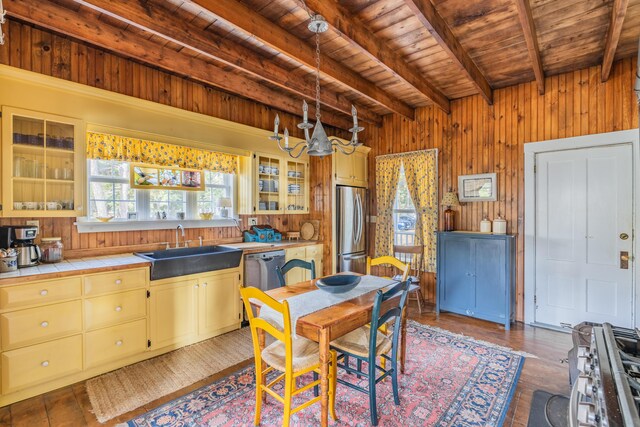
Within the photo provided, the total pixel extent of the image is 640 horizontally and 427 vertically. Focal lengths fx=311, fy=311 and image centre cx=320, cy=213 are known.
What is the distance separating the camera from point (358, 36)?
2.54 m

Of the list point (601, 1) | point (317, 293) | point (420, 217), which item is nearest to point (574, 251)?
point (420, 217)

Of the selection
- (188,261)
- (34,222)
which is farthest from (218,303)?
(34,222)

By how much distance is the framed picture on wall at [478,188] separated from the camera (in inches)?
158

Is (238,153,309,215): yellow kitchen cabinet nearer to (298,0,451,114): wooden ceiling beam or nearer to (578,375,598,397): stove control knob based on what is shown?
(298,0,451,114): wooden ceiling beam

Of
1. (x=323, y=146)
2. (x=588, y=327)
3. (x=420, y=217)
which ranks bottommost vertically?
(x=588, y=327)

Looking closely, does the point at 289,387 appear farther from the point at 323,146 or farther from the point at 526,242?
the point at 526,242

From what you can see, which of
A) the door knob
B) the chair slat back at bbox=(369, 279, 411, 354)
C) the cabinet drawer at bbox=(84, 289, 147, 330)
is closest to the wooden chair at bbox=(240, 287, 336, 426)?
the chair slat back at bbox=(369, 279, 411, 354)

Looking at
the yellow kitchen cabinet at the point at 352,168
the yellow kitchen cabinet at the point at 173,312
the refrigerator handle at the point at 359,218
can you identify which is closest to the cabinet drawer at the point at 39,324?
the yellow kitchen cabinet at the point at 173,312

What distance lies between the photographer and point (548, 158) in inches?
144

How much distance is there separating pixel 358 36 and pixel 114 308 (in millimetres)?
3046

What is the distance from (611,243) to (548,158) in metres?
1.11

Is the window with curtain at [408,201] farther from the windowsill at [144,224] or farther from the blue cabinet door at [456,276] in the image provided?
the windowsill at [144,224]

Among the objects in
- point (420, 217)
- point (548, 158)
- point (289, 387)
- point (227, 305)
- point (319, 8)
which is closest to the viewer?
point (289, 387)

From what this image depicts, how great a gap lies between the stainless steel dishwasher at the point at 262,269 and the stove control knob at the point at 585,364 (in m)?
3.01
